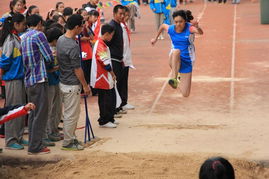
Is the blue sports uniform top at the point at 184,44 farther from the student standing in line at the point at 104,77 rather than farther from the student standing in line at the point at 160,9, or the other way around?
the student standing in line at the point at 160,9

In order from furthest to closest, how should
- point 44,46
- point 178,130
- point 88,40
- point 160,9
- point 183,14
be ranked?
point 160,9 < point 88,40 < point 183,14 < point 178,130 < point 44,46

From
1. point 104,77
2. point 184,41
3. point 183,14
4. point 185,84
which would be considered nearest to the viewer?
point 104,77

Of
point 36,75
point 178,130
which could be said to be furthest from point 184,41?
point 36,75

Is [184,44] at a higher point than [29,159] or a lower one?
higher

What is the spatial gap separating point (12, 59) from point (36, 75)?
524 mm

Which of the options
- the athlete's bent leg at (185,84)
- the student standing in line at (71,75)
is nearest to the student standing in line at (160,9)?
the athlete's bent leg at (185,84)

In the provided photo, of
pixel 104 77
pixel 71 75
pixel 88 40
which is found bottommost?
pixel 104 77

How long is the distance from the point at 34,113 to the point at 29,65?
0.75 m

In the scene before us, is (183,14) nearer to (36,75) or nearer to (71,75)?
(71,75)

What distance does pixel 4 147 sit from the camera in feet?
30.5

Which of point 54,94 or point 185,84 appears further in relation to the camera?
point 185,84

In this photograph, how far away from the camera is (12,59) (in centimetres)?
894

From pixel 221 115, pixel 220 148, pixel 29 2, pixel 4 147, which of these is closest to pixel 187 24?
pixel 221 115

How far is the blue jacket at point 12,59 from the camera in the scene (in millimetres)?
8898
